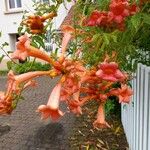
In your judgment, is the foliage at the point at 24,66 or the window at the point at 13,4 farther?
the window at the point at 13,4

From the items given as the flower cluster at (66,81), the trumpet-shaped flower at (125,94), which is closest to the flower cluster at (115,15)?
the flower cluster at (66,81)

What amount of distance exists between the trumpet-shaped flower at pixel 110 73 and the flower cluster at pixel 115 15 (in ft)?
0.80

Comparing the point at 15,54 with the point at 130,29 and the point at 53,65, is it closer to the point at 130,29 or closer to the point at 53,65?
the point at 53,65

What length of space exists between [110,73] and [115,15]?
11.7 inches

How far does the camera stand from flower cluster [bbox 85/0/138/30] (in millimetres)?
1584

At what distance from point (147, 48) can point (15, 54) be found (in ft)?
4.20

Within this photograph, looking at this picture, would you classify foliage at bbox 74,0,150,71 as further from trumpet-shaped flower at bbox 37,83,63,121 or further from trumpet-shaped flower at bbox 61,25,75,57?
trumpet-shaped flower at bbox 37,83,63,121

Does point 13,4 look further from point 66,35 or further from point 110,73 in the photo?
point 110,73

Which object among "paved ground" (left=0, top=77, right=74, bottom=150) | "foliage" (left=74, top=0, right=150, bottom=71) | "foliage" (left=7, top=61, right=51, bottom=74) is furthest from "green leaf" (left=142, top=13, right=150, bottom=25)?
"paved ground" (left=0, top=77, right=74, bottom=150)

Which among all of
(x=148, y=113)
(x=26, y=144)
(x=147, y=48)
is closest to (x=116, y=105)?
(x=26, y=144)

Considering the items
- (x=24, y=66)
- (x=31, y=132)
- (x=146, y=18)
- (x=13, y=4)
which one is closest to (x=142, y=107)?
(x=24, y=66)

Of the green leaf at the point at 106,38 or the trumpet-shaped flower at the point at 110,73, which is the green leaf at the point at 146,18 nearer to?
the green leaf at the point at 106,38

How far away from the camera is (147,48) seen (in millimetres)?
2516

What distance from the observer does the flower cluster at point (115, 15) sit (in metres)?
1.58
